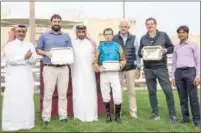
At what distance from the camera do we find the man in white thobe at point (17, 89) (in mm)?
7355

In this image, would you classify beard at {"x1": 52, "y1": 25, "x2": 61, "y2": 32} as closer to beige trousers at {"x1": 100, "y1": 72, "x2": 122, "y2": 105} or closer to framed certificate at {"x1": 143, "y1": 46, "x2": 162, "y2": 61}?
beige trousers at {"x1": 100, "y1": 72, "x2": 122, "y2": 105}

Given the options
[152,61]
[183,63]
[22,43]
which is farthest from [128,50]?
[22,43]

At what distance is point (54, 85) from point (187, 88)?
102 inches

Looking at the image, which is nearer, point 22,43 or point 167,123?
point 22,43

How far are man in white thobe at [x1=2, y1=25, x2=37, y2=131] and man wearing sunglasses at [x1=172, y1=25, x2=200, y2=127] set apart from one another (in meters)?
2.81

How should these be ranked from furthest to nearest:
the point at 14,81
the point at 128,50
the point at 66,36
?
the point at 128,50 < the point at 66,36 < the point at 14,81

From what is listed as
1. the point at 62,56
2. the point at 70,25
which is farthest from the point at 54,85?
the point at 70,25

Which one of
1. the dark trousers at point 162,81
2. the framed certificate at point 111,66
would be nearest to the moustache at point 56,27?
the framed certificate at point 111,66

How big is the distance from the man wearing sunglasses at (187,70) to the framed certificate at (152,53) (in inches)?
13.5

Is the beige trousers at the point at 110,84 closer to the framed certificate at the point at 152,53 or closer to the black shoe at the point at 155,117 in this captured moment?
the framed certificate at the point at 152,53

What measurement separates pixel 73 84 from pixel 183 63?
225 cm

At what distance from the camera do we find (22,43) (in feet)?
24.6

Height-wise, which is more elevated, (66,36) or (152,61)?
(66,36)

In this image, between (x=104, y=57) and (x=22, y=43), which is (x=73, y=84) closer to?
(x=104, y=57)
